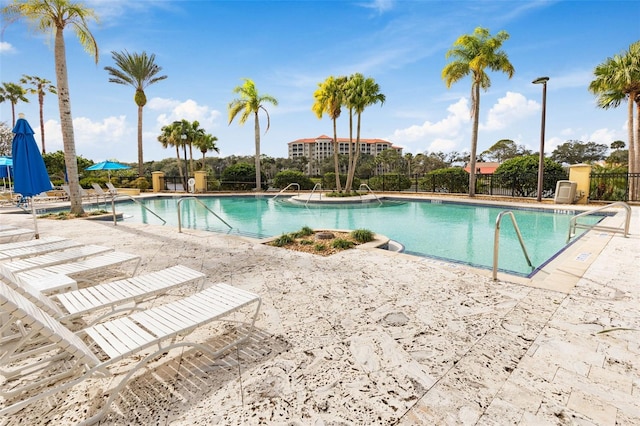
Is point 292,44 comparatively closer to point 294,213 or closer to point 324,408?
point 294,213

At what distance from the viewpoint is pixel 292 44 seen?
55.2ft

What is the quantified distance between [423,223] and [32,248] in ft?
33.1

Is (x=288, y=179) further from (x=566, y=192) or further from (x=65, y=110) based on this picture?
(x=566, y=192)

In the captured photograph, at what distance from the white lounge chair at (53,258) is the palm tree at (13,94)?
39.9 meters

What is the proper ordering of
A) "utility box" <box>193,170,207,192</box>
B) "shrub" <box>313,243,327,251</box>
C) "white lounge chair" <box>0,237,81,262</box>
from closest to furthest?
1. "white lounge chair" <box>0,237,81,262</box>
2. "shrub" <box>313,243,327,251</box>
3. "utility box" <box>193,170,207,192</box>

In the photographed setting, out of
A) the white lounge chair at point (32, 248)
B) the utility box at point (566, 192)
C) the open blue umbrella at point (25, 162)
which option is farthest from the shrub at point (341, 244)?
the utility box at point (566, 192)

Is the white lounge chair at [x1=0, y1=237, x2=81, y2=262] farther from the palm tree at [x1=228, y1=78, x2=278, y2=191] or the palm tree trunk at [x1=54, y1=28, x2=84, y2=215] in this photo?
the palm tree at [x1=228, y1=78, x2=278, y2=191]

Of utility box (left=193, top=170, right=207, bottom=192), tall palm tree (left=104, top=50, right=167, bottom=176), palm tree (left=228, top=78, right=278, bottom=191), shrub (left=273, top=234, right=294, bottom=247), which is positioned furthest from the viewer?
tall palm tree (left=104, top=50, right=167, bottom=176)

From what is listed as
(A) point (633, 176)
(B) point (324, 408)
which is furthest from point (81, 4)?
(A) point (633, 176)

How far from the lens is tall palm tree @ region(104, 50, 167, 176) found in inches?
1011

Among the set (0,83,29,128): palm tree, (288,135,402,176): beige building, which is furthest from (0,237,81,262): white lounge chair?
(288,135,402,176): beige building

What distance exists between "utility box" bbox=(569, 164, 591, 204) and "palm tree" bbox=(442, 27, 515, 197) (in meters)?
4.45

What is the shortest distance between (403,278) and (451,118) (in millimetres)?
54801

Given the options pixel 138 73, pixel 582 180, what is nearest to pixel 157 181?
pixel 138 73
